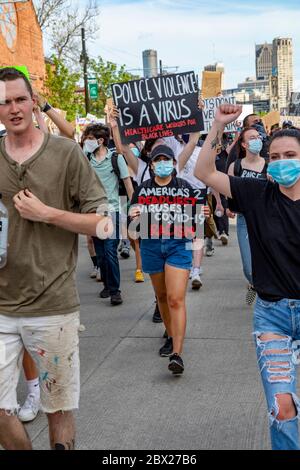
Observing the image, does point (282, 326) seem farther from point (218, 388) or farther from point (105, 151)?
point (105, 151)

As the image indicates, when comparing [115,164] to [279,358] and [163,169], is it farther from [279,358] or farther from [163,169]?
[279,358]

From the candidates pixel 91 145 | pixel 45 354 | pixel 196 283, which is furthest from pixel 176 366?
pixel 91 145

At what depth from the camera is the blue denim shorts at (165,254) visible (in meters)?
5.58

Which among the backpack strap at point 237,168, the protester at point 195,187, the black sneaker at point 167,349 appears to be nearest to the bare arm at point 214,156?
the black sneaker at point 167,349

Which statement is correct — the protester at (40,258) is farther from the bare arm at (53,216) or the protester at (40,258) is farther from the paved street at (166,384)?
the paved street at (166,384)

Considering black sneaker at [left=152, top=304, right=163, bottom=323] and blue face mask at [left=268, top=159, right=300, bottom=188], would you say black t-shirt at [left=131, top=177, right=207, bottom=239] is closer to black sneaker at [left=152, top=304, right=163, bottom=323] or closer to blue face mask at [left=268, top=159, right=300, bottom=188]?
black sneaker at [left=152, top=304, right=163, bottom=323]

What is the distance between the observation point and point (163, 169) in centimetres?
566

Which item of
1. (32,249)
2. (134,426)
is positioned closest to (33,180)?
(32,249)

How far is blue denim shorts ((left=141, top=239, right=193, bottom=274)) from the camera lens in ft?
18.3

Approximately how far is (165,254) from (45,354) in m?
2.45

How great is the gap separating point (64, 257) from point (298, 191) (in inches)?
47.2

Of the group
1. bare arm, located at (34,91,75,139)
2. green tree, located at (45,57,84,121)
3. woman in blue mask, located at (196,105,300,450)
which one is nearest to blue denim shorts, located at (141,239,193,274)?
bare arm, located at (34,91,75,139)

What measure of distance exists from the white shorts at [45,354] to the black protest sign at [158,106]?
4.07 meters
